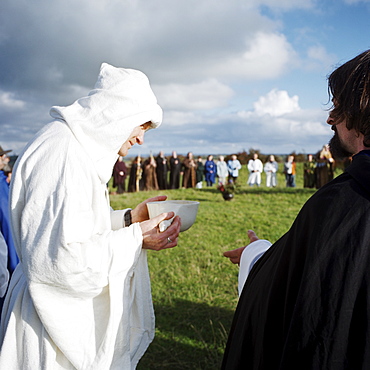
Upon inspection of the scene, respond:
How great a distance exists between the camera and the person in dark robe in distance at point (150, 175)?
22.7 meters

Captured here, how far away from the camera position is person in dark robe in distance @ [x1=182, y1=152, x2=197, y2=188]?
23703 mm

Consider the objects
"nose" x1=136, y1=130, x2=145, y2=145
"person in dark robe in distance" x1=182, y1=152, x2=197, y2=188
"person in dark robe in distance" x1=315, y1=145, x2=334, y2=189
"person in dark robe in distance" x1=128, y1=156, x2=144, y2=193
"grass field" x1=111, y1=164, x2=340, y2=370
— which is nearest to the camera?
"nose" x1=136, y1=130, x2=145, y2=145

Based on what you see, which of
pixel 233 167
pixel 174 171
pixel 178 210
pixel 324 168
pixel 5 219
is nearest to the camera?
pixel 178 210

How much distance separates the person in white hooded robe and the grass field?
236cm

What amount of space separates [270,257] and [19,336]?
114cm

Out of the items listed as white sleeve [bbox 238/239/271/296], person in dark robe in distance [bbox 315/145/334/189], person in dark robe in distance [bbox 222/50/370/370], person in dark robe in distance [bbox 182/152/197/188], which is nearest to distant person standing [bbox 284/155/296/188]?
person in dark robe in distance [bbox 315/145/334/189]

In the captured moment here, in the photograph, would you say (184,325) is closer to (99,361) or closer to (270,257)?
(99,361)

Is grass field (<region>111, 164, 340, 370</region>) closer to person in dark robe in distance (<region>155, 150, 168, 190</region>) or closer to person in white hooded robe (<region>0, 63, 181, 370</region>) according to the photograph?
person in white hooded robe (<region>0, 63, 181, 370</region>)

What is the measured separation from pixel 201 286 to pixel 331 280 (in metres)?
4.81

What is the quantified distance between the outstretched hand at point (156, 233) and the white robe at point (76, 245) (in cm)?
6

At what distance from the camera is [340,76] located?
144cm

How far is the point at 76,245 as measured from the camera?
4.88 feet

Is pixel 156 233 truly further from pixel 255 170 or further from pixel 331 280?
pixel 255 170

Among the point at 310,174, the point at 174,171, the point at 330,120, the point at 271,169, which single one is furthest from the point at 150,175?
the point at 330,120
